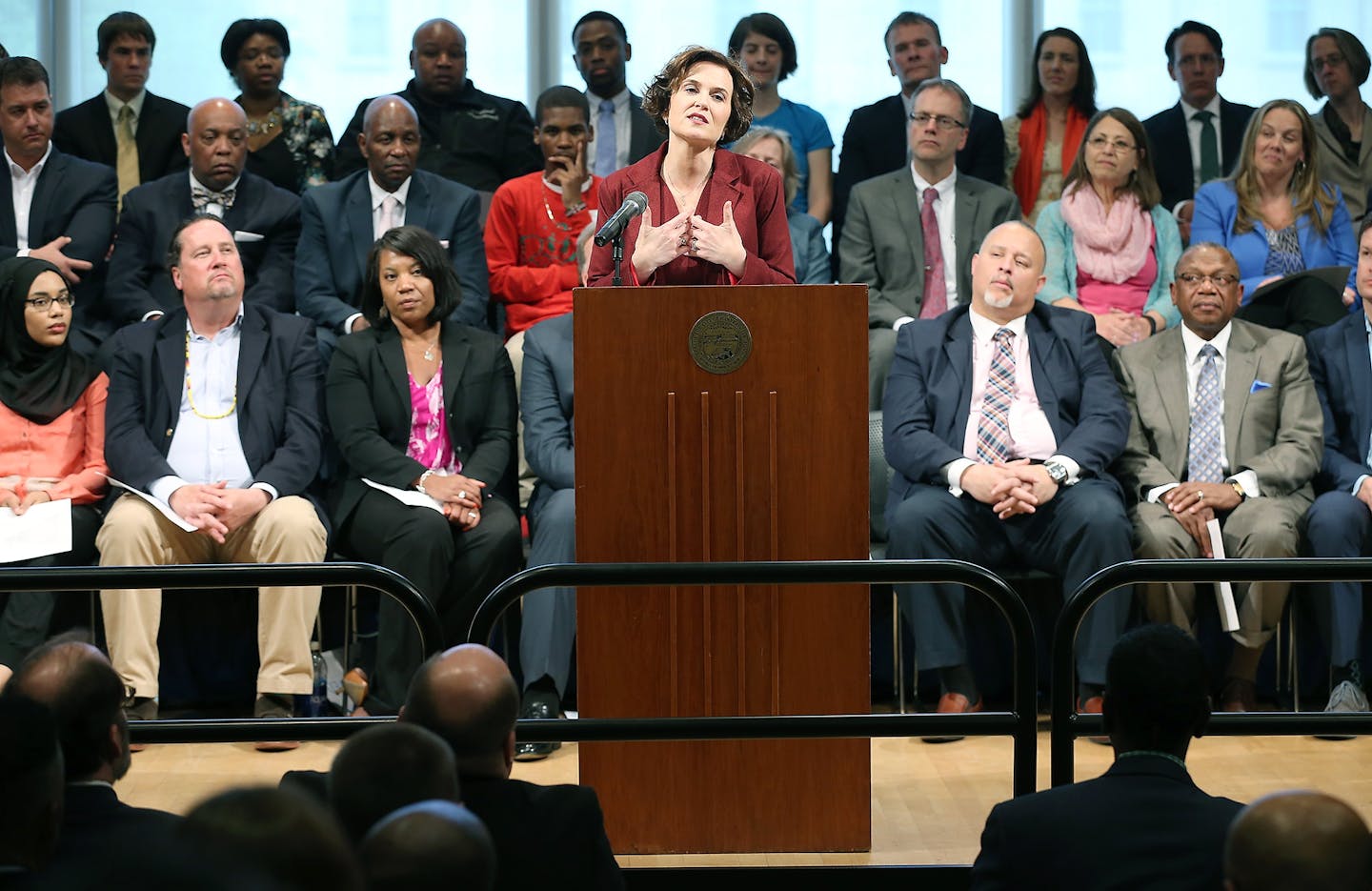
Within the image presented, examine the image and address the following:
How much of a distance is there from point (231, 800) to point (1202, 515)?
407 cm

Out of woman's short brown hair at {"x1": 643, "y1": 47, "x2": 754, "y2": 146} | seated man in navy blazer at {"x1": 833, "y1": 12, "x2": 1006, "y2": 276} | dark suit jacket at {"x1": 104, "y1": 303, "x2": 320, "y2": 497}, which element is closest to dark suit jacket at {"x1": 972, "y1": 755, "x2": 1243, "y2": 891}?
woman's short brown hair at {"x1": 643, "y1": 47, "x2": 754, "y2": 146}

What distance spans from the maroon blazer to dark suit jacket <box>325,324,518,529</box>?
165 cm

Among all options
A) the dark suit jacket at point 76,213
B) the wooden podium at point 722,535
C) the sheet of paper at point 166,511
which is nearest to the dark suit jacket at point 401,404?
the sheet of paper at point 166,511

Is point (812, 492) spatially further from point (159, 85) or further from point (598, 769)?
point (159, 85)

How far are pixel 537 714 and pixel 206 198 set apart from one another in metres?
2.27

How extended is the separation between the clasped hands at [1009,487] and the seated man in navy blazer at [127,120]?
3149mm

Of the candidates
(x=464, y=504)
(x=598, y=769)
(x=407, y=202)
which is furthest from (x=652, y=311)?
(x=407, y=202)

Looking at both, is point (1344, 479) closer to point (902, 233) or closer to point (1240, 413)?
point (1240, 413)

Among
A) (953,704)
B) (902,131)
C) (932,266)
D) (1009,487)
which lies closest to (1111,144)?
(932,266)

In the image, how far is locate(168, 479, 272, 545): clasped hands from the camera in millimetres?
4867

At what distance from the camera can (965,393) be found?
16.5 feet

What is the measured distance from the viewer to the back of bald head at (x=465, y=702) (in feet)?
7.50

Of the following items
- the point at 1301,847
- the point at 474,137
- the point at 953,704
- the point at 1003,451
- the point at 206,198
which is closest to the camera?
the point at 1301,847

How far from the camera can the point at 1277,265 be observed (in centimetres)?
588
